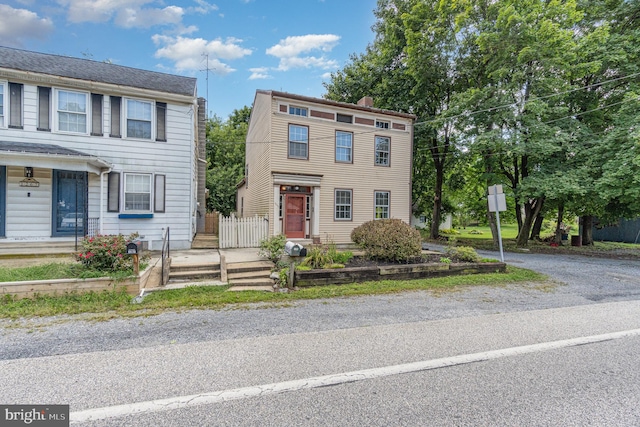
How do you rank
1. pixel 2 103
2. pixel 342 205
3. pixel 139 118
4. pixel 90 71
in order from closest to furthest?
pixel 2 103 → pixel 139 118 → pixel 90 71 → pixel 342 205

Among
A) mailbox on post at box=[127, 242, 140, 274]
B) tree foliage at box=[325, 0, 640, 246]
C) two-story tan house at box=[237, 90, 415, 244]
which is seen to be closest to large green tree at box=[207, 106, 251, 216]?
two-story tan house at box=[237, 90, 415, 244]

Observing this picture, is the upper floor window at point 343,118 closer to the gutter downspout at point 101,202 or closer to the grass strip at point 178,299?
the grass strip at point 178,299

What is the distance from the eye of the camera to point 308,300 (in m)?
5.97

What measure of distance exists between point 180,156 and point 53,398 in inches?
362

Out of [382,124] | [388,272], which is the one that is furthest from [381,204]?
[388,272]

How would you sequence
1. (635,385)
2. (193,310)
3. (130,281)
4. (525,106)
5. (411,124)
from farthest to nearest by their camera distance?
(411,124), (525,106), (130,281), (193,310), (635,385)

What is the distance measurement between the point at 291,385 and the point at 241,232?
8.74m

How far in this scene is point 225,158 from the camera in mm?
26422

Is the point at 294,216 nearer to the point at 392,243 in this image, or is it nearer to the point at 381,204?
the point at 381,204

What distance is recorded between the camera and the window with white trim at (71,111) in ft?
30.5

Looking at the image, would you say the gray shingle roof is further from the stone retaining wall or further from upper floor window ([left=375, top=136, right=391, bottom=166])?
upper floor window ([left=375, top=136, right=391, bottom=166])

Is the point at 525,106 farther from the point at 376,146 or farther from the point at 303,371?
the point at 303,371

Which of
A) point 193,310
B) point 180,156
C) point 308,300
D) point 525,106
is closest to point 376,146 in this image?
point 525,106

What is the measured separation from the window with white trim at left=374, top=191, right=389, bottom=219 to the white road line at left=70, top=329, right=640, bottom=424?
10134 millimetres
